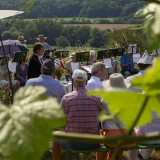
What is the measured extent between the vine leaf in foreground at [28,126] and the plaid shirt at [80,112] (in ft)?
8.57

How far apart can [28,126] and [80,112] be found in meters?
2.65

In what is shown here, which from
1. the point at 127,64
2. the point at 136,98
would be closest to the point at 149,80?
the point at 136,98

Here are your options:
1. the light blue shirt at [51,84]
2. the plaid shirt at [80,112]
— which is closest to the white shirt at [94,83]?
the light blue shirt at [51,84]

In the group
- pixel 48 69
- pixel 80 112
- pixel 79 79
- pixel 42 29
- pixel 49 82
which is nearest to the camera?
pixel 42 29

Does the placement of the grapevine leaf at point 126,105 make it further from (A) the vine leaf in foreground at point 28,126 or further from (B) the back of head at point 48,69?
(B) the back of head at point 48,69

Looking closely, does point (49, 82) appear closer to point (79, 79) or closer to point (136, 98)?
point (79, 79)

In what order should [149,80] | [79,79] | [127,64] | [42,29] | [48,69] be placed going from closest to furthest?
1. [149,80]
2. [42,29]
3. [79,79]
4. [48,69]
5. [127,64]

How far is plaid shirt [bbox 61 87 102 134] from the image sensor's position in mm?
2812

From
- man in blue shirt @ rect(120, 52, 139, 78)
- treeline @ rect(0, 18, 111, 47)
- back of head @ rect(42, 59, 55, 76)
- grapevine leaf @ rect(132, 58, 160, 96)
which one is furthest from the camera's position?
man in blue shirt @ rect(120, 52, 139, 78)

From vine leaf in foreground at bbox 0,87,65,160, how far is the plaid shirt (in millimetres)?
2613

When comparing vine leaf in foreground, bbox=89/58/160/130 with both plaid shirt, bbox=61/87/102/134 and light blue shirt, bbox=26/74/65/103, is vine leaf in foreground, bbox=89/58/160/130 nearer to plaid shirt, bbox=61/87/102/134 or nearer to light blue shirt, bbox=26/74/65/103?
plaid shirt, bbox=61/87/102/134

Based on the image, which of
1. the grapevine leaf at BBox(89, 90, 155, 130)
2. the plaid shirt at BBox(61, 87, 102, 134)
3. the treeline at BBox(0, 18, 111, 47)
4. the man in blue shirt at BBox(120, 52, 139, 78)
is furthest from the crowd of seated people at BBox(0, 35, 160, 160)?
the man in blue shirt at BBox(120, 52, 139, 78)

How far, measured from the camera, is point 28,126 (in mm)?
187

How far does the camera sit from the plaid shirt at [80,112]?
2812 mm
